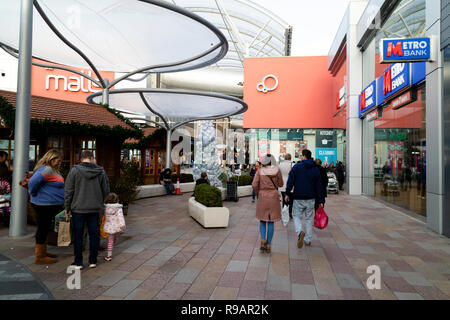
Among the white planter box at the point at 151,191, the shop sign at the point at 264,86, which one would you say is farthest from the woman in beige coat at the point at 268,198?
the shop sign at the point at 264,86

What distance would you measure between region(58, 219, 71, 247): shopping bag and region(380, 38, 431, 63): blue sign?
8163 millimetres

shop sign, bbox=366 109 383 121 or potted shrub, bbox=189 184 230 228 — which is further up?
shop sign, bbox=366 109 383 121

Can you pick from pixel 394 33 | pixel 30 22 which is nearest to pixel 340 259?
pixel 30 22

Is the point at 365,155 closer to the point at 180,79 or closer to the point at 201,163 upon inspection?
the point at 201,163

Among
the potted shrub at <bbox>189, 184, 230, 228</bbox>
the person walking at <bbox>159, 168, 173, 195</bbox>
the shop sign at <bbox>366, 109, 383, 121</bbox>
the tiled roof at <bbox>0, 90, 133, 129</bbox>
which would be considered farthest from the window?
the shop sign at <bbox>366, 109, 383, 121</bbox>

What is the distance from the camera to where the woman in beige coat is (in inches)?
204

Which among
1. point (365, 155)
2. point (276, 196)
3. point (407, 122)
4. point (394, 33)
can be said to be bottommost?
point (276, 196)

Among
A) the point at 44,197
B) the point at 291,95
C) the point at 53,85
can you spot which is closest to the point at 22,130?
the point at 44,197

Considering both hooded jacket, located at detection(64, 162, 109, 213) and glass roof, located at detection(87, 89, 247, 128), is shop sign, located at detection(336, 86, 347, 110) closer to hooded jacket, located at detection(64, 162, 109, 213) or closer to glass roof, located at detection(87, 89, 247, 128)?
glass roof, located at detection(87, 89, 247, 128)

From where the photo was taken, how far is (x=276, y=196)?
5250 millimetres

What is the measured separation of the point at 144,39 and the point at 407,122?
415 inches

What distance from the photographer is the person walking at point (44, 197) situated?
177 inches

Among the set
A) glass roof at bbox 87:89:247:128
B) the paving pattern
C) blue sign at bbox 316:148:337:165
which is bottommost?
the paving pattern

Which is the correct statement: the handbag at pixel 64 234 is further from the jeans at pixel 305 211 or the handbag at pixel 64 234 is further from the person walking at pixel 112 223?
the jeans at pixel 305 211
